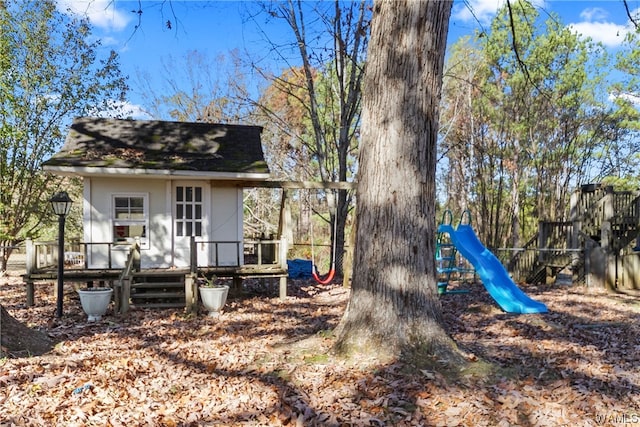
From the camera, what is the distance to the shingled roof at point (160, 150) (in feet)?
32.2

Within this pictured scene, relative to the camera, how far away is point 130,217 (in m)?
10.5

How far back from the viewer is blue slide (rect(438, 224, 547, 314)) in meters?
7.98

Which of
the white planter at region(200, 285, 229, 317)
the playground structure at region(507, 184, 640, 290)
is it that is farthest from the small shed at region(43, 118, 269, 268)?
the playground structure at region(507, 184, 640, 290)

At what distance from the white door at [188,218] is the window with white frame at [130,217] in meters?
0.64

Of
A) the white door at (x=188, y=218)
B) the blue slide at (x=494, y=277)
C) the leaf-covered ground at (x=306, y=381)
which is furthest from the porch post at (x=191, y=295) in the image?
the blue slide at (x=494, y=277)

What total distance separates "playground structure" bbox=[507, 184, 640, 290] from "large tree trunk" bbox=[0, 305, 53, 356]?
10532 millimetres

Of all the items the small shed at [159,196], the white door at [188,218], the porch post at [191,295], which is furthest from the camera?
the white door at [188,218]

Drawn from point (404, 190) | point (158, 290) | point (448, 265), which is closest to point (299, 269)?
point (448, 265)

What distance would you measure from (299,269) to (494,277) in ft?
23.1

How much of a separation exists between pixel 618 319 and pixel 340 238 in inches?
307

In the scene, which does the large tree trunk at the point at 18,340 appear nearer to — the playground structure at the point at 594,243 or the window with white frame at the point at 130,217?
the window with white frame at the point at 130,217

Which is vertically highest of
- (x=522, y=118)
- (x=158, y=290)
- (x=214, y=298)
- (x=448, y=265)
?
(x=522, y=118)

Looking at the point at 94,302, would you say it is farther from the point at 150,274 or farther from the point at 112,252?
the point at 112,252

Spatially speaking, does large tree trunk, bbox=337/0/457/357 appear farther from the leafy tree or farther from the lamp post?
the leafy tree
